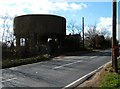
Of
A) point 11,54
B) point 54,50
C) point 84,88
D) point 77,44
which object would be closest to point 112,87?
point 84,88

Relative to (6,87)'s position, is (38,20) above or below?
above

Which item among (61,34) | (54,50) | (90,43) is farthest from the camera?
(90,43)

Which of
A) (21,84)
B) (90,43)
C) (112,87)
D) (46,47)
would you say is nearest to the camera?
(112,87)

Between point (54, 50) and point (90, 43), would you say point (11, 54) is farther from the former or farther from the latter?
point (90, 43)

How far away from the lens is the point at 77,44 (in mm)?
68188

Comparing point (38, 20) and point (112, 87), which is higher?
point (38, 20)

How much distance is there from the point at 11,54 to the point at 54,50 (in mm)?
16160

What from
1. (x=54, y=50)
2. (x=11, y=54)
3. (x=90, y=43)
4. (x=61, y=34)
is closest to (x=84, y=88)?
(x=11, y=54)

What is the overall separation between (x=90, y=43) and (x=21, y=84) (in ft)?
283

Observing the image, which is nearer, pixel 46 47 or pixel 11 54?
pixel 11 54

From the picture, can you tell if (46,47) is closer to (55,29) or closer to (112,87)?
(55,29)

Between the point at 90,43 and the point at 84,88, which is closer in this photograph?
the point at 84,88

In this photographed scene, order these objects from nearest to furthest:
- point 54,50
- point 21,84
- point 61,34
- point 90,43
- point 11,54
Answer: point 21,84, point 11,54, point 54,50, point 61,34, point 90,43

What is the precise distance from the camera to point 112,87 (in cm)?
1123
